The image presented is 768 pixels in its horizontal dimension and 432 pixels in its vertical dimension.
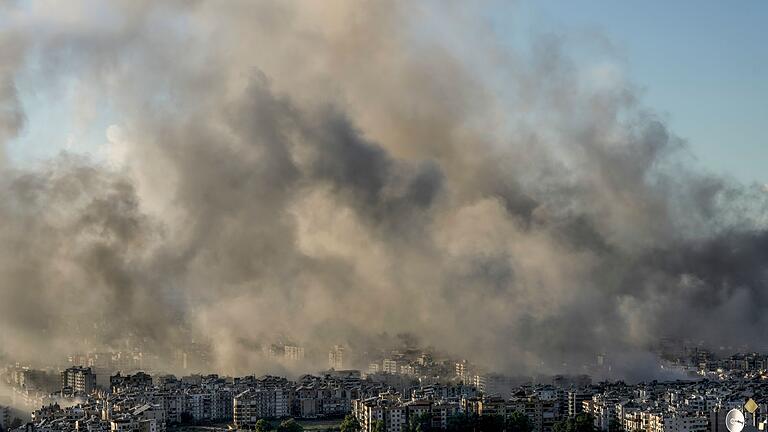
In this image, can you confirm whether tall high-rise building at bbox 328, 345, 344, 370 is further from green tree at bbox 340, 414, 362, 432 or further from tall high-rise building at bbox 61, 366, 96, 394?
green tree at bbox 340, 414, 362, 432

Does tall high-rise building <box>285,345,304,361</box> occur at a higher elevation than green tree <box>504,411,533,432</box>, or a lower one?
higher

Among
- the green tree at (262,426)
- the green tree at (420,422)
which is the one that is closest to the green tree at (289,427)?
the green tree at (262,426)

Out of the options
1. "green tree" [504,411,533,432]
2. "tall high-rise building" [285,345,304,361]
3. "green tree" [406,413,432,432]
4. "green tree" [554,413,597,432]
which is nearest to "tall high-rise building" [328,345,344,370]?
"tall high-rise building" [285,345,304,361]

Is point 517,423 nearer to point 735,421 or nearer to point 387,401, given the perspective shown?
point 387,401

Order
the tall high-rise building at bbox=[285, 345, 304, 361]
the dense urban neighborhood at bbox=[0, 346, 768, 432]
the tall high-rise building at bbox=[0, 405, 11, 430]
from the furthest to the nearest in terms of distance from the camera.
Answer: the tall high-rise building at bbox=[285, 345, 304, 361] < the tall high-rise building at bbox=[0, 405, 11, 430] < the dense urban neighborhood at bbox=[0, 346, 768, 432]

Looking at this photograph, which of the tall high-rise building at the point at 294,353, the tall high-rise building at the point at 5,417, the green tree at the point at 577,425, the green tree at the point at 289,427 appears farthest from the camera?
the tall high-rise building at the point at 294,353

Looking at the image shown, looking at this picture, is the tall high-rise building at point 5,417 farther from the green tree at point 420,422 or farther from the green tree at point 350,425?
the green tree at point 420,422

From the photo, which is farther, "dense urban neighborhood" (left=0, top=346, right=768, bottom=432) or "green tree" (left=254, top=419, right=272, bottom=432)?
"green tree" (left=254, top=419, right=272, bottom=432)
